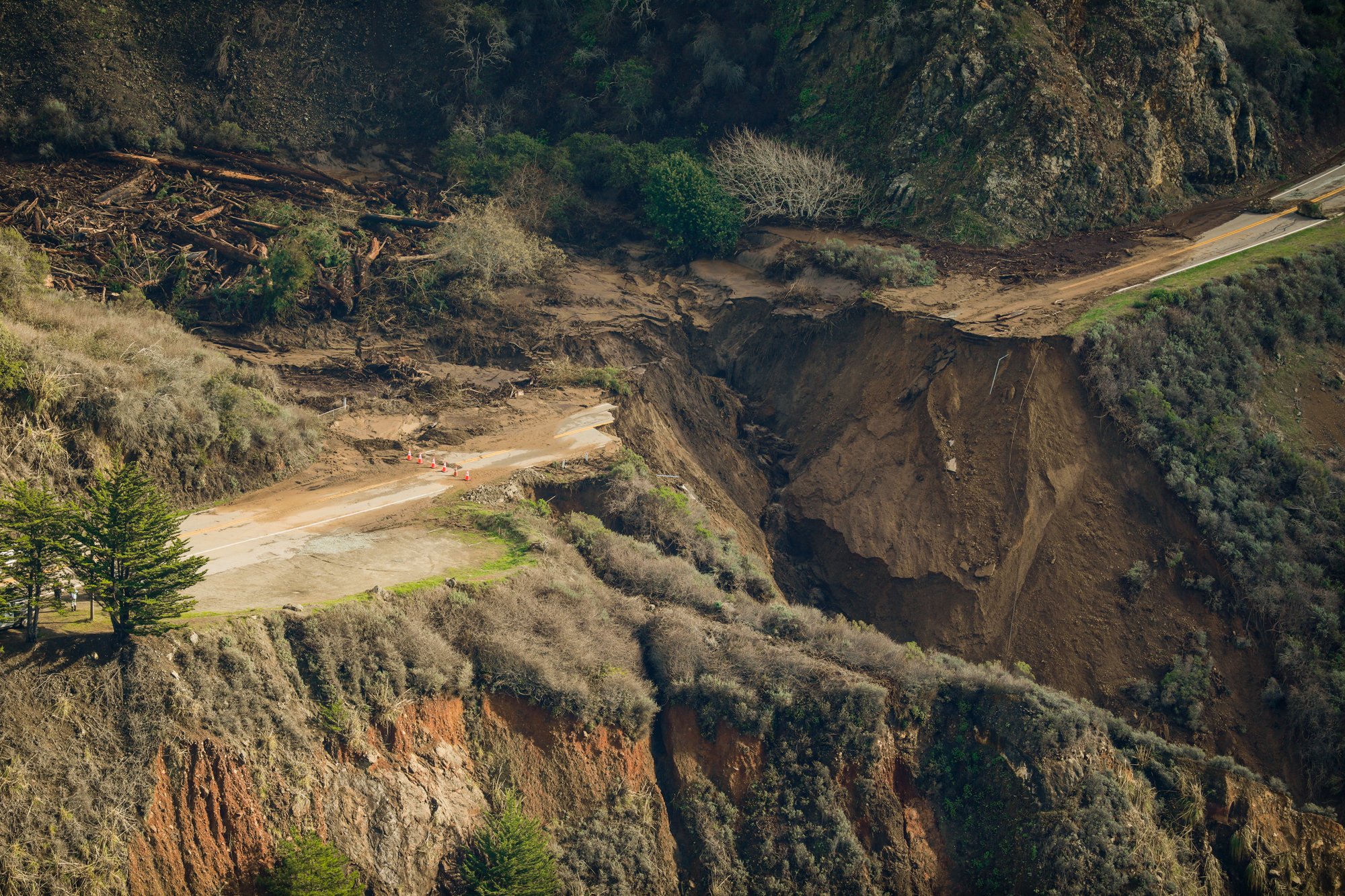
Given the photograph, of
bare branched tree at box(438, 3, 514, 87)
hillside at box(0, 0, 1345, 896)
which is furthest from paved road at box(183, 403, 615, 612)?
bare branched tree at box(438, 3, 514, 87)

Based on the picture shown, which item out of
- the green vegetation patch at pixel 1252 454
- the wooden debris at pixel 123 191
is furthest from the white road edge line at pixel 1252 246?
the wooden debris at pixel 123 191

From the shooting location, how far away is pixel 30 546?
13.6 meters

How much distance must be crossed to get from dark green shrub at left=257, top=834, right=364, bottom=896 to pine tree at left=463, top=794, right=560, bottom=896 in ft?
6.09

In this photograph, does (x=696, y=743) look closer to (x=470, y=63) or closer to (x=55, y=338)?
(x=55, y=338)

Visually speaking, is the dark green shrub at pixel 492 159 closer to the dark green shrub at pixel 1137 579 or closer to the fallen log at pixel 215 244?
the fallen log at pixel 215 244

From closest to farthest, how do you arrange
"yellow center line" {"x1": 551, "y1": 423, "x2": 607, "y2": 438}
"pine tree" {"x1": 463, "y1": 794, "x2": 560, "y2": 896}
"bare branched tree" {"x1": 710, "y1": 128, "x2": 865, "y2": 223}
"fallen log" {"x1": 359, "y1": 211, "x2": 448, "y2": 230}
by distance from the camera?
1. "pine tree" {"x1": 463, "y1": 794, "x2": 560, "y2": 896}
2. "yellow center line" {"x1": 551, "y1": 423, "x2": 607, "y2": 438}
3. "fallen log" {"x1": 359, "y1": 211, "x2": 448, "y2": 230}
4. "bare branched tree" {"x1": 710, "y1": 128, "x2": 865, "y2": 223}

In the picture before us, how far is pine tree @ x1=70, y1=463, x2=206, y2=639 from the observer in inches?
549

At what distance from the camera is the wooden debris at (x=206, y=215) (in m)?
30.4

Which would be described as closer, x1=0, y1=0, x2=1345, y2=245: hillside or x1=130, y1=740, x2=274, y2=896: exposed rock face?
x1=130, y1=740, x2=274, y2=896: exposed rock face

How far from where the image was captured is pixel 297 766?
1521 centimetres

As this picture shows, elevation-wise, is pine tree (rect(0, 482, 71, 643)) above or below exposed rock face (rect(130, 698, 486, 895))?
above

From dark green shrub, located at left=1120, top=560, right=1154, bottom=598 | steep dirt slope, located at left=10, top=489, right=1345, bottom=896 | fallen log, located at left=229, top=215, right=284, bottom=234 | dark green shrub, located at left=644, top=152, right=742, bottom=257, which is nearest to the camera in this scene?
steep dirt slope, located at left=10, top=489, right=1345, bottom=896

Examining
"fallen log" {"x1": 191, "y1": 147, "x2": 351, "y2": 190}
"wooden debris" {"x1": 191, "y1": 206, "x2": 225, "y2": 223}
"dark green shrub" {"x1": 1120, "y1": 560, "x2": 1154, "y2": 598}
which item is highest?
"fallen log" {"x1": 191, "y1": 147, "x2": 351, "y2": 190}

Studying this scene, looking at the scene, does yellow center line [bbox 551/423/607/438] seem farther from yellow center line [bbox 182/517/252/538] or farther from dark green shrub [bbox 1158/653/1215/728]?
dark green shrub [bbox 1158/653/1215/728]
